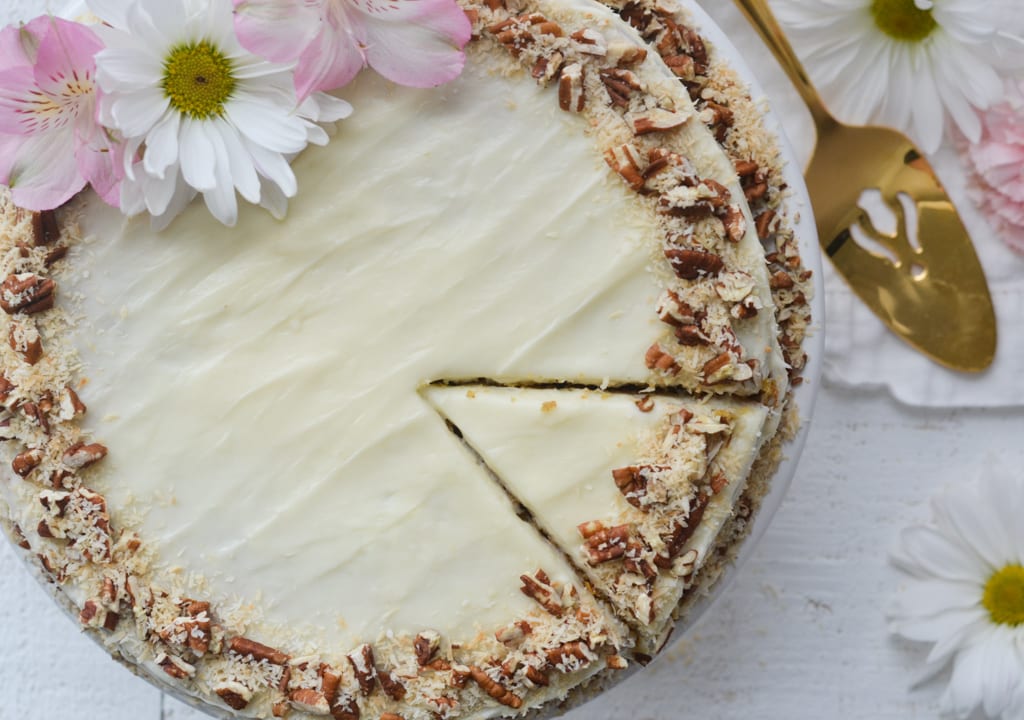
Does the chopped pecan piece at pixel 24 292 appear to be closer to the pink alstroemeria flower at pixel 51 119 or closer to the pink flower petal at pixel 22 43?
the pink alstroemeria flower at pixel 51 119

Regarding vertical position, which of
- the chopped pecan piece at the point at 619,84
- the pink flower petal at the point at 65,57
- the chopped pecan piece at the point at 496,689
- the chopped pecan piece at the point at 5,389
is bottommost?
the chopped pecan piece at the point at 496,689

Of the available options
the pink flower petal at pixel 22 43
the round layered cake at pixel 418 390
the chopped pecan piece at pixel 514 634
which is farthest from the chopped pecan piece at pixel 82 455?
the chopped pecan piece at pixel 514 634

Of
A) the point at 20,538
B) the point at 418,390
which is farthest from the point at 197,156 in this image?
the point at 20,538

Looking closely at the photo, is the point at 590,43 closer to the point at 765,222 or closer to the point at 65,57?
the point at 765,222

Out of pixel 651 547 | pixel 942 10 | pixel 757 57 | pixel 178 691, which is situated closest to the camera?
pixel 651 547

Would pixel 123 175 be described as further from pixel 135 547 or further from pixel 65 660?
pixel 65 660


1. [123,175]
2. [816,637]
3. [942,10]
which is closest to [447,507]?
[123,175]
